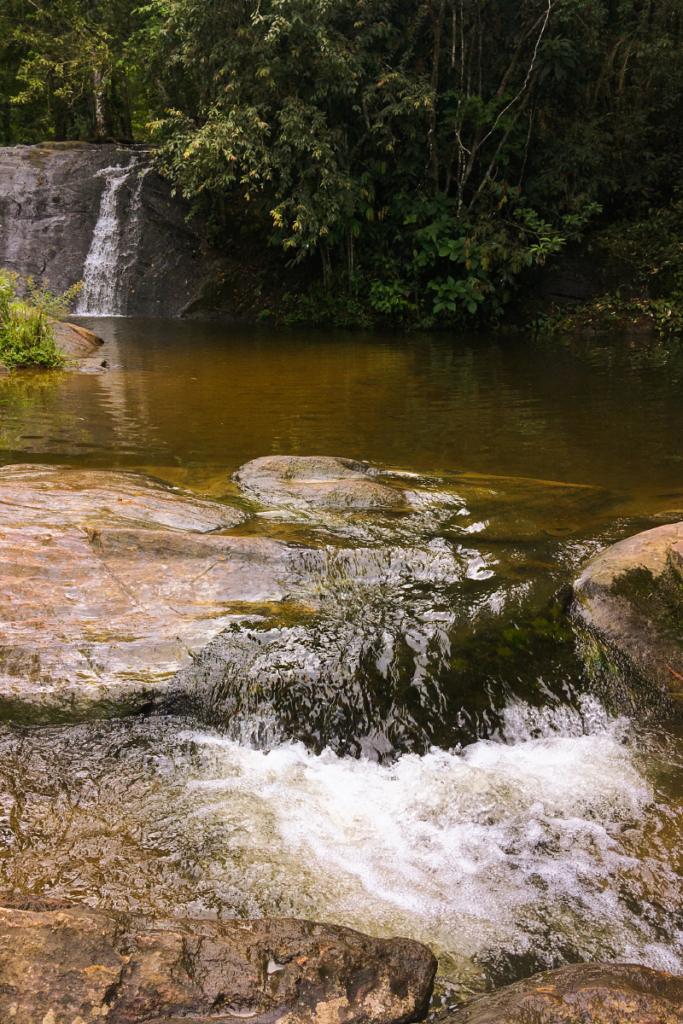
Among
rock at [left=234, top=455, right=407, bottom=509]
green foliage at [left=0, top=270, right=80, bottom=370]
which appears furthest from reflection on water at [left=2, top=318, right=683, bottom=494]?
green foliage at [left=0, top=270, right=80, bottom=370]

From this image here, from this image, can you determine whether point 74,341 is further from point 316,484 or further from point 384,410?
point 316,484

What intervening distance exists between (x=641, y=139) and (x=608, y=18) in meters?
2.50

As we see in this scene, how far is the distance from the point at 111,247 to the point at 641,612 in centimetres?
1592

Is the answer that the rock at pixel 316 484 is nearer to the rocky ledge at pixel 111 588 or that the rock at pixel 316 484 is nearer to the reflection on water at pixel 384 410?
the rocky ledge at pixel 111 588

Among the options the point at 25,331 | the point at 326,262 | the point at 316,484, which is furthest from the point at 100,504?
the point at 326,262

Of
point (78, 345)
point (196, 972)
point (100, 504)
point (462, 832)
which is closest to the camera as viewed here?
point (196, 972)

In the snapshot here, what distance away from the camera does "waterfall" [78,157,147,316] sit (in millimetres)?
16312

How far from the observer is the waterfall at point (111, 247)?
1631 centimetres

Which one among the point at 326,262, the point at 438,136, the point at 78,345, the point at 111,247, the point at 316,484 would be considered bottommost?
the point at 316,484

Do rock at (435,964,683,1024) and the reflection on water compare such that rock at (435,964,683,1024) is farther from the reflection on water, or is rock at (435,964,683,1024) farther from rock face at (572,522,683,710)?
the reflection on water

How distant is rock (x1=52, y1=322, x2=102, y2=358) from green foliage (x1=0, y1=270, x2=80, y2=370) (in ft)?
1.52

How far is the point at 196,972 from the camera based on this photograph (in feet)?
5.56

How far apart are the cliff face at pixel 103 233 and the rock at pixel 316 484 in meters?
12.3

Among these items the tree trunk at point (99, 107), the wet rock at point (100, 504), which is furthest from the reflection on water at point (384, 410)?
the tree trunk at point (99, 107)
